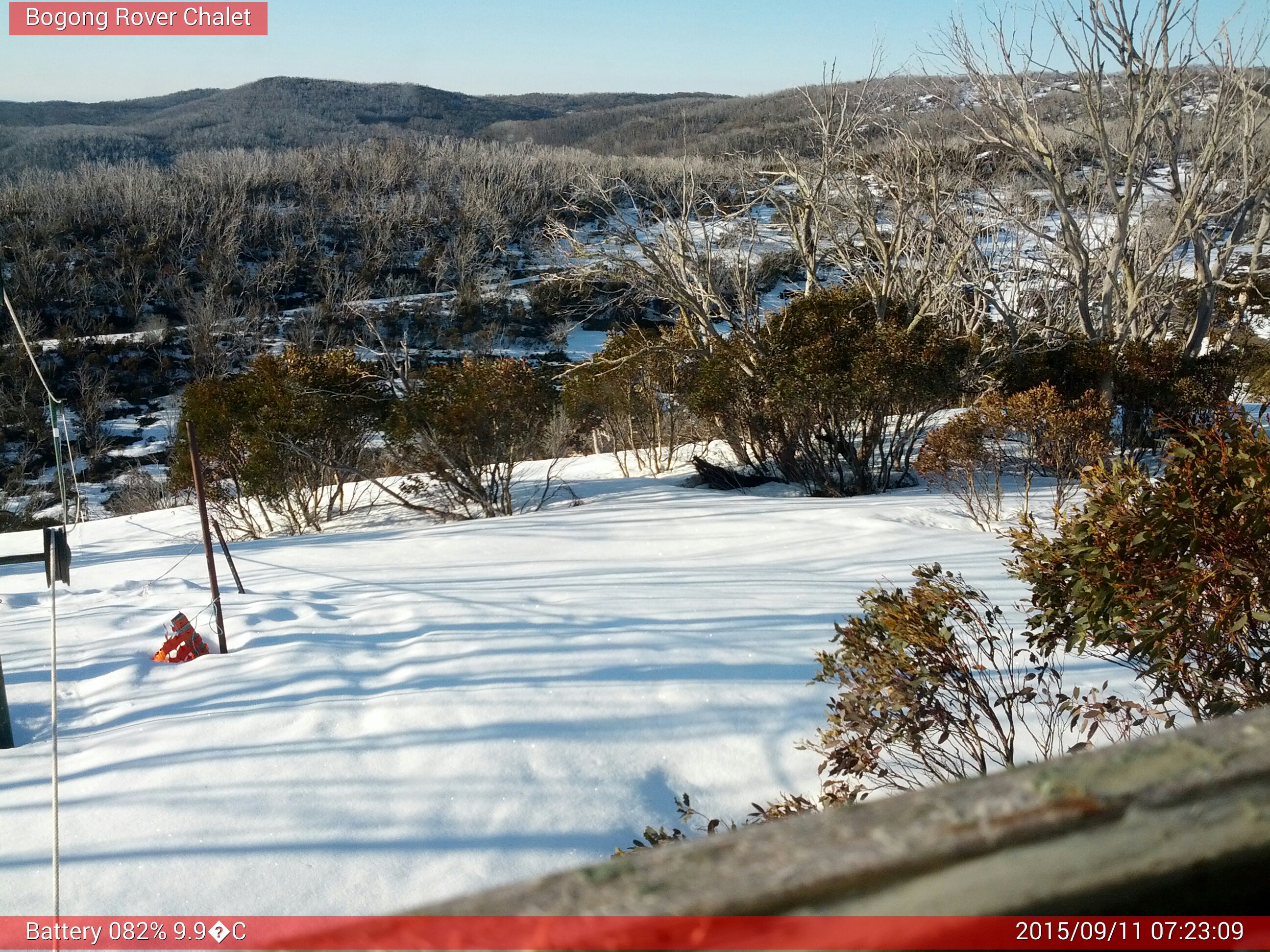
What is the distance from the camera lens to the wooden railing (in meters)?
0.43

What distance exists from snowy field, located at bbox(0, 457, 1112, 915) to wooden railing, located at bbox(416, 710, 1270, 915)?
255 cm

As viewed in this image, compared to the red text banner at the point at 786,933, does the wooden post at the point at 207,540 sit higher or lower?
lower

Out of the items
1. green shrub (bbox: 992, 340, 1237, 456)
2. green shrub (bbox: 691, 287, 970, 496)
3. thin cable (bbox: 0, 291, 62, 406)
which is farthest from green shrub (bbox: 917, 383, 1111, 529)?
thin cable (bbox: 0, 291, 62, 406)

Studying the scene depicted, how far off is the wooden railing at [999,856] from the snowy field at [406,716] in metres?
2.55

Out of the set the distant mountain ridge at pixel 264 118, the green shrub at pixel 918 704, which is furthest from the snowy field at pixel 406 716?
the distant mountain ridge at pixel 264 118

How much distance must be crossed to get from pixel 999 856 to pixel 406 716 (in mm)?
3629

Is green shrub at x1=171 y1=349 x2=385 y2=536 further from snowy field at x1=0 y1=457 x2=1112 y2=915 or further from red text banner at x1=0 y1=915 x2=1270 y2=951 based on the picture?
red text banner at x1=0 y1=915 x2=1270 y2=951

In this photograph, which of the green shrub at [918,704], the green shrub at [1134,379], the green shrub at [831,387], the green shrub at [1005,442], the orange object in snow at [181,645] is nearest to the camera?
the green shrub at [918,704]

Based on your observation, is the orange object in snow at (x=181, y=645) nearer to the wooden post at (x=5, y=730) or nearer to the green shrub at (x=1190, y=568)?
the wooden post at (x=5, y=730)

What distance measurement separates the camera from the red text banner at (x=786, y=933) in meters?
0.41

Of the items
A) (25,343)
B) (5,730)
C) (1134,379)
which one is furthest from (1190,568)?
(1134,379)

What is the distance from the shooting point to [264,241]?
40562 mm

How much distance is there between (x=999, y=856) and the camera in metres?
0.46

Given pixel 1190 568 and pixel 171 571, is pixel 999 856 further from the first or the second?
pixel 171 571
